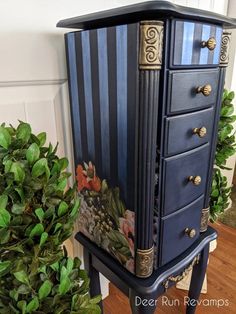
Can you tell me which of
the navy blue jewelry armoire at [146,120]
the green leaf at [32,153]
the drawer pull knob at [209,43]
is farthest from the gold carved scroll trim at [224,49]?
the green leaf at [32,153]

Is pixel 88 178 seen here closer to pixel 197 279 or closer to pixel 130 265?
pixel 130 265

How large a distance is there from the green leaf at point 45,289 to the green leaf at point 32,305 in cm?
2

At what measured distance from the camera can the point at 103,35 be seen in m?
0.67

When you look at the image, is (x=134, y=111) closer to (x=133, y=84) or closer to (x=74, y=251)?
(x=133, y=84)

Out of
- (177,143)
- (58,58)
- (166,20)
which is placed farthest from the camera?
(58,58)

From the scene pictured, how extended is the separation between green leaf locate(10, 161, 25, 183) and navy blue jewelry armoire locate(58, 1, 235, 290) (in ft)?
0.95

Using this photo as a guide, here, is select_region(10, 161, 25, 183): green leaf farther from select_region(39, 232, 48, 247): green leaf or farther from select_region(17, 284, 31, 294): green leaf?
select_region(17, 284, 31, 294): green leaf

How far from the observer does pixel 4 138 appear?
549mm

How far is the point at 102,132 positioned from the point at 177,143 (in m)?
0.23

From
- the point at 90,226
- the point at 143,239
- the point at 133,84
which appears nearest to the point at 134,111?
the point at 133,84

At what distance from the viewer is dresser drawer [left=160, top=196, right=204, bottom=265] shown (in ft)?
2.64

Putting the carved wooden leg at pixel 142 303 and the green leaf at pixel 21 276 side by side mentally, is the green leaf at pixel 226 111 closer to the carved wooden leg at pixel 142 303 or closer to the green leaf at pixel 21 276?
the carved wooden leg at pixel 142 303

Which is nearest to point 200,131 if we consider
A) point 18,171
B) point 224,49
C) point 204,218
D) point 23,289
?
point 224,49

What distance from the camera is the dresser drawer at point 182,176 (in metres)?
0.74
